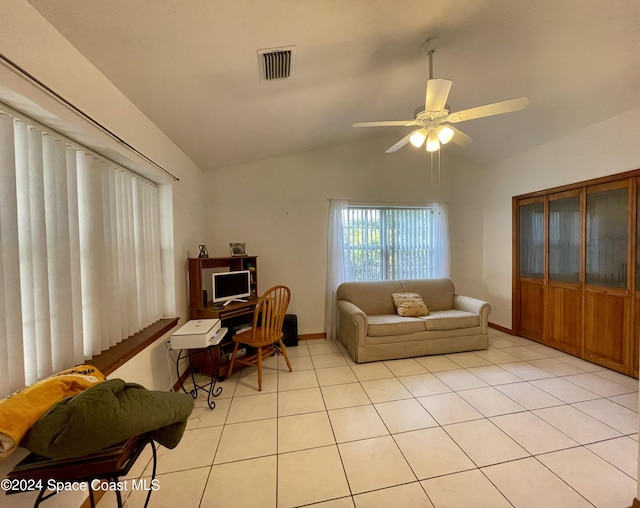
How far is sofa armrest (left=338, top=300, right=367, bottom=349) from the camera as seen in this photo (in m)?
2.96

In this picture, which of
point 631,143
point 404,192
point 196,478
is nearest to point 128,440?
point 196,478

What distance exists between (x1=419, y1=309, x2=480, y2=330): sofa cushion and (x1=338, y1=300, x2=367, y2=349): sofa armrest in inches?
33.0

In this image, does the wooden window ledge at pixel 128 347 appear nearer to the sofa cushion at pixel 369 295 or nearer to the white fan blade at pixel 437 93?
the sofa cushion at pixel 369 295

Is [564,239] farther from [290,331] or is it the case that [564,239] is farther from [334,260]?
[290,331]

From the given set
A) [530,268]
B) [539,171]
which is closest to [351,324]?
[530,268]

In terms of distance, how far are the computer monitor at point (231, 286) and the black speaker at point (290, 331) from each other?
0.73 meters

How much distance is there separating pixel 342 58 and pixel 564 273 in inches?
143

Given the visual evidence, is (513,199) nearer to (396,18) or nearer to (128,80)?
(396,18)

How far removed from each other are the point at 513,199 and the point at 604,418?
284 centimetres

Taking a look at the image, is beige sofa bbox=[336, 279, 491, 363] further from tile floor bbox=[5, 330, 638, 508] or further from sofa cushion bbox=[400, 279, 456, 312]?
tile floor bbox=[5, 330, 638, 508]

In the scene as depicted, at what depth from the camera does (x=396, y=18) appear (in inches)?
63.4

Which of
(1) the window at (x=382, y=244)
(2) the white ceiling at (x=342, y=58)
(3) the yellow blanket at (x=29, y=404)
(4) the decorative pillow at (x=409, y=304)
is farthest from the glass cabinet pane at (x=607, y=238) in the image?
(3) the yellow blanket at (x=29, y=404)

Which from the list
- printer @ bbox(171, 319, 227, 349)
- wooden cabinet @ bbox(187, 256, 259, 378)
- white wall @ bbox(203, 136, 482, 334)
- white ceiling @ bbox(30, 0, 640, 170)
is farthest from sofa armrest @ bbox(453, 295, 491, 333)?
printer @ bbox(171, 319, 227, 349)

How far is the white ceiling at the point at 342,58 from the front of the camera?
132cm
